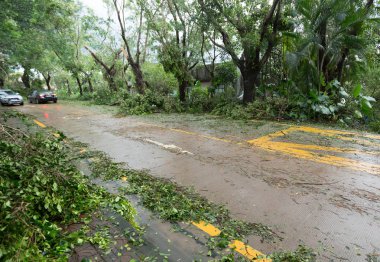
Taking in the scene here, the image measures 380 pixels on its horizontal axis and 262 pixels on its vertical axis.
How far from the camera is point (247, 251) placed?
2523 millimetres

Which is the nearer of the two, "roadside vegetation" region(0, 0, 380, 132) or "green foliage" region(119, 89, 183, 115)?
"roadside vegetation" region(0, 0, 380, 132)

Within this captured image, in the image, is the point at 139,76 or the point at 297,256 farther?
the point at 139,76

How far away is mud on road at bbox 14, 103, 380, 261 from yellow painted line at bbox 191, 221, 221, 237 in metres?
0.38

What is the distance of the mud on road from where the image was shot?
2830mm

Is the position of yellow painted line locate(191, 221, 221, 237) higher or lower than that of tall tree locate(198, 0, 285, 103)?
lower

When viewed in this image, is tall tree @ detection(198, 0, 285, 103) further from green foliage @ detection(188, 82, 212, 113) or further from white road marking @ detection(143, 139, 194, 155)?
white road marking @ detection(143, 139, 194, 155)

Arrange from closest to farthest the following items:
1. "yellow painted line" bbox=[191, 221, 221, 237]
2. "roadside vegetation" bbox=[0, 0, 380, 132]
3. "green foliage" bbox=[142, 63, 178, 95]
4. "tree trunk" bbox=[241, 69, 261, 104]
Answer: "yellow painted line" bbox=[191, 221, 221, 237] → "roadside vegetation" bbox=[0, 0, 380, 132] → "tree trunk" bbox=[241, 69, 261, 104] → "green foliage" bbox=[142, 63, 178, 95]

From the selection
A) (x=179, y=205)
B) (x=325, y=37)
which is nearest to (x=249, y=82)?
Answer: (x=325, y=37)

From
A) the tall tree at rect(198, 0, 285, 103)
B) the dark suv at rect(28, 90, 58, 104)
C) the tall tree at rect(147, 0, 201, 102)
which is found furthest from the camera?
the dark suv at rect(28, 90, 58, 104)

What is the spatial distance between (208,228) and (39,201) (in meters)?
1.94

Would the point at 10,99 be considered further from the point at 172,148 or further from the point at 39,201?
the point at 39,201

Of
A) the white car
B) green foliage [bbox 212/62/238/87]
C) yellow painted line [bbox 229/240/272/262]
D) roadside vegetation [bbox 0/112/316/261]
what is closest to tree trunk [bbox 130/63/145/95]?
green foliage [bbox 212/62/238/87]

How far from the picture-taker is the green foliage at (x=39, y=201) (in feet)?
6.89

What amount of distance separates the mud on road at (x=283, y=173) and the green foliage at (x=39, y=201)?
1.66 m
